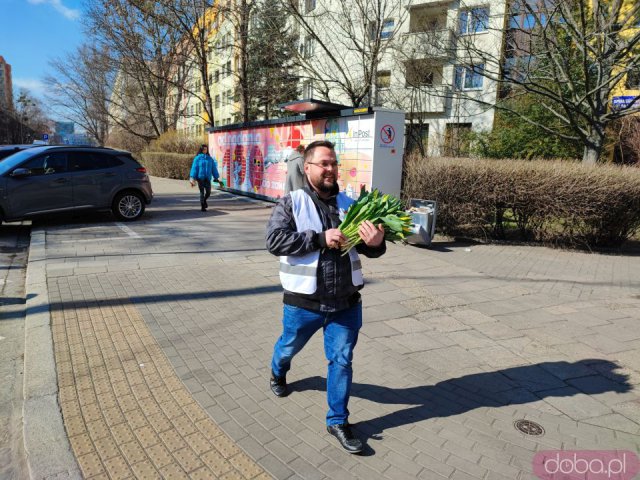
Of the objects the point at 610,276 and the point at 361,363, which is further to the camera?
the point at 610,276

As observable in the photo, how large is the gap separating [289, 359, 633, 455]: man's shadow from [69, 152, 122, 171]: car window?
863cm

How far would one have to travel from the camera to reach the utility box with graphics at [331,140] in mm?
9930

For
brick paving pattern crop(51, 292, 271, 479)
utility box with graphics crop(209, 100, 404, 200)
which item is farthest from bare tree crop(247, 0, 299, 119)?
brick paving pattern crop(51, 292, 271, 479)

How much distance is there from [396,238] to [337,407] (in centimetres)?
109

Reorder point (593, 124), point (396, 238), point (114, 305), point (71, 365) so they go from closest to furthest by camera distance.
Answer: point (396, 238), point (71, 365), point (114, 305), point (593, 124)

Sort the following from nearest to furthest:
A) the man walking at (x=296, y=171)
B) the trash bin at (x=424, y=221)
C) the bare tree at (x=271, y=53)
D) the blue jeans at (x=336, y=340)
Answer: the blue jeans at (x=336, y=340)
the man walking at (x=296, y=171)
the trash bin at (x=424, y=221)
the bare tree at (x=271, y=53)

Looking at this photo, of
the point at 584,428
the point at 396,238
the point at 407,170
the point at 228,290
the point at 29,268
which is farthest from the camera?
the point at 407,170

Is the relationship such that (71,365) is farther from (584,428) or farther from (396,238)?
(584,428)

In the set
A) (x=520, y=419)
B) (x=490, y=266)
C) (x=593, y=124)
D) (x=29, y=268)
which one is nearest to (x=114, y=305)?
(x=29, y=268)

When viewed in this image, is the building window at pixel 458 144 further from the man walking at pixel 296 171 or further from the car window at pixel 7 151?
the car window at pixel 7 151

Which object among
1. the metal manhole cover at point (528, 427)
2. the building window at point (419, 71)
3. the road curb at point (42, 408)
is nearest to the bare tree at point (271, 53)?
the building window at point (419, 71)

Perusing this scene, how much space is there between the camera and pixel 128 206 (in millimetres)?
Answer: 10805

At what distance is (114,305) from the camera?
5.18 meters

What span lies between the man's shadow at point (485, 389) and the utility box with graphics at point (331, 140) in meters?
3.48
